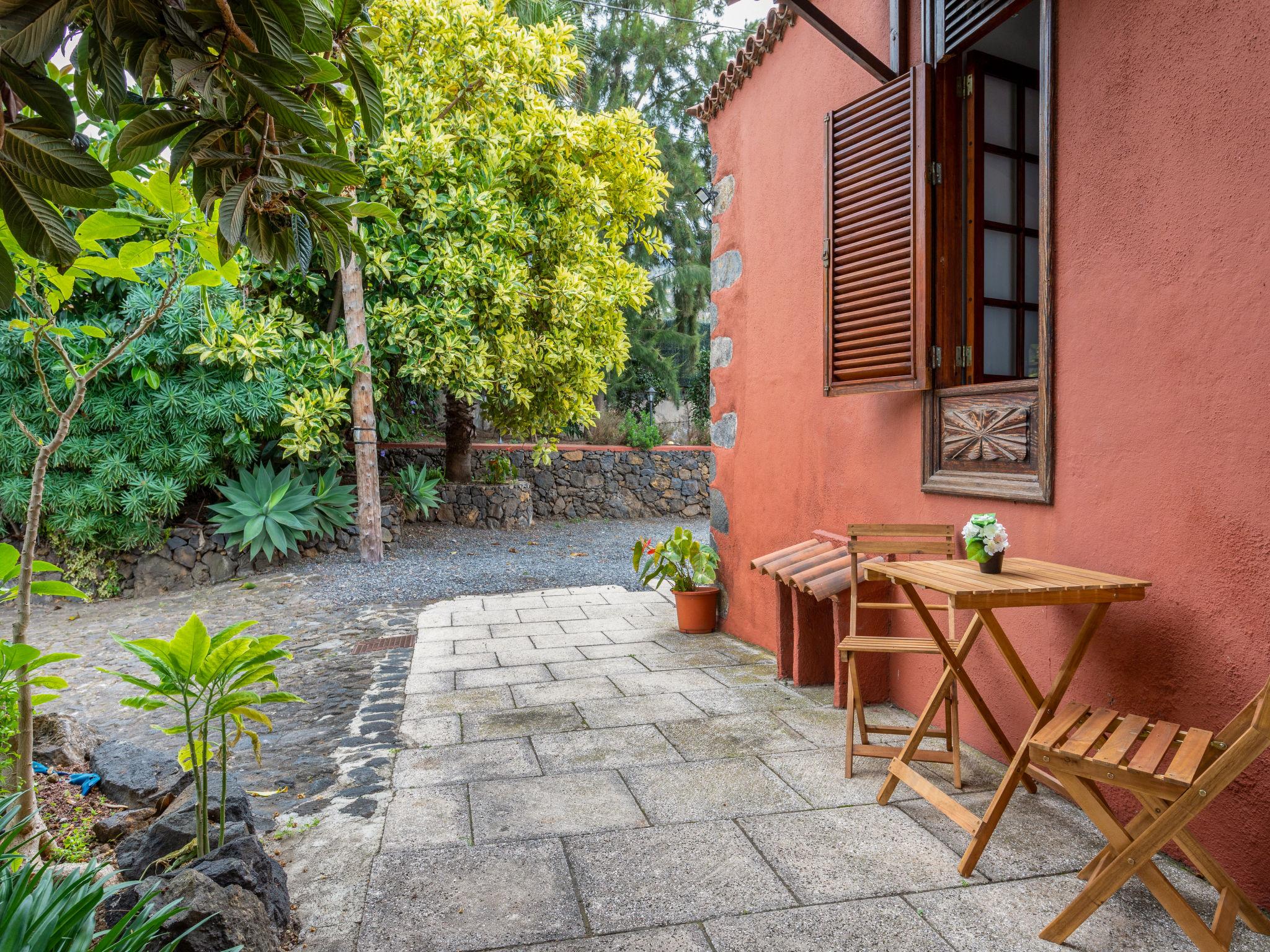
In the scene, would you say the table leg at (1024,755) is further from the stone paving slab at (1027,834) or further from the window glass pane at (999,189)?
the window glass pane at (999,189)

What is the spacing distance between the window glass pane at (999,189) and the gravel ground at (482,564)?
15.1 ft

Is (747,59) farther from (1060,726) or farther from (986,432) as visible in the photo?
(1060,726)

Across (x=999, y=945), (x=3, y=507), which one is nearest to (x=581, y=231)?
(x=3, y=507)

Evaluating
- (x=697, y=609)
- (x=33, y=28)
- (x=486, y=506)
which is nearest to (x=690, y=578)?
(x=697, y=609)

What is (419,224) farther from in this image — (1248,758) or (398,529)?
(1248,758)

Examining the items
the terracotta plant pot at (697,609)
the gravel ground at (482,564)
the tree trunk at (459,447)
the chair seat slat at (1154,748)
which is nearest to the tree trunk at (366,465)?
the gravel ground at (482,564)

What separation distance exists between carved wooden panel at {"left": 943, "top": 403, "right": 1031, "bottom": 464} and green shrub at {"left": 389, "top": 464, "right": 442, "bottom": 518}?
759cm

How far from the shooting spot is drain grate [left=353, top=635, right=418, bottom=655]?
5039 millimetres

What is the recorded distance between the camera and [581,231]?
29.9 feet

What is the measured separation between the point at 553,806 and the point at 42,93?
2288 mm

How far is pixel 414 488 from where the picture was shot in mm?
9789

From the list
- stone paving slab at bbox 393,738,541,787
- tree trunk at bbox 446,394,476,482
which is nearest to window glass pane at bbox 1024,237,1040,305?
stone paving slab at bbox 393,738,541,787

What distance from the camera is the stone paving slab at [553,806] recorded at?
2465mm

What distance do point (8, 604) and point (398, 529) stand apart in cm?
360
